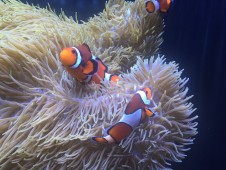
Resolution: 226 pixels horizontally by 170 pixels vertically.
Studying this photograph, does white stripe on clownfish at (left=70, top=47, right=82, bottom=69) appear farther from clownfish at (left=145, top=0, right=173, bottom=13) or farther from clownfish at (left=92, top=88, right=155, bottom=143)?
clownfish at (left=145, top=0, right=173, bottom=13)

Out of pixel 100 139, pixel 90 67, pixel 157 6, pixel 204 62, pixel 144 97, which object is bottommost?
pixel 100 139

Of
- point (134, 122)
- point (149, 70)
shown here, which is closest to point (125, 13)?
point (149, 70)

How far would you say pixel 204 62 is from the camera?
2.57 metres

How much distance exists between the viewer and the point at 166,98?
144cm

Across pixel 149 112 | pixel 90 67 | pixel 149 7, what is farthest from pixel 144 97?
pixel 149 7

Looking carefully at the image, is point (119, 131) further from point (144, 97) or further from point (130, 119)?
point (144, 97)

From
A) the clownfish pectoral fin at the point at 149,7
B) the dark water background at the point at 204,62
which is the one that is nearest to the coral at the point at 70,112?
the clownfish pectoral fin at the point at 149,7

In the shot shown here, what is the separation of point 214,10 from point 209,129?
3.65 ft

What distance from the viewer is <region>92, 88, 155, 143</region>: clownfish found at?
128 cm

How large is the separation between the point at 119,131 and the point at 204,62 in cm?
160

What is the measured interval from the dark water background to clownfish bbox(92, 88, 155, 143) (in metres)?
1.39

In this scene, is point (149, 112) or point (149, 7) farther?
point (149, 7)

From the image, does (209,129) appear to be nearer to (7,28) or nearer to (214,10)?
(214,10)

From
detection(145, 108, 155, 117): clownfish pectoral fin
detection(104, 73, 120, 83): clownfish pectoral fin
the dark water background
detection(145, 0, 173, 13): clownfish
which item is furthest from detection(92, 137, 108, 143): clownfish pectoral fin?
the dark water background
